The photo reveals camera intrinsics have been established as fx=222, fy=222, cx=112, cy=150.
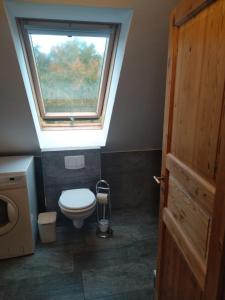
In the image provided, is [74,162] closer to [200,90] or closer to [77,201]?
[77,201]

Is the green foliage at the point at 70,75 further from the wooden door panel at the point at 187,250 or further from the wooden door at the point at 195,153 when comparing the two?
the wooden door panel at the point at 187,250

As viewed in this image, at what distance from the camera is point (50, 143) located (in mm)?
2686

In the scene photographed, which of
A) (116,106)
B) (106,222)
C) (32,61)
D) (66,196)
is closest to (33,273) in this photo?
(66,196)

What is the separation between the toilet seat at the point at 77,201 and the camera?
2.18 metres

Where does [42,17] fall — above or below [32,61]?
above

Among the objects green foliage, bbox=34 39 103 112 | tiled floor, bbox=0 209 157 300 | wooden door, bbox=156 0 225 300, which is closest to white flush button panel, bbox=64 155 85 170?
green foliage, bbox=34 39 103 112

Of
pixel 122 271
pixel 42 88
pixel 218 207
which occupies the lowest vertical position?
pixel 122 271

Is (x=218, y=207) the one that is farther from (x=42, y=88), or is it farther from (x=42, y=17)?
(x=42, y=88)

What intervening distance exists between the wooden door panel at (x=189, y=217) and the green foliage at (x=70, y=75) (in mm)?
1635

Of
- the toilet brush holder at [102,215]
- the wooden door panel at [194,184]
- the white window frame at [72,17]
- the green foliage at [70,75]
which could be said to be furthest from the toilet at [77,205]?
the wooden door panel at [194,184]

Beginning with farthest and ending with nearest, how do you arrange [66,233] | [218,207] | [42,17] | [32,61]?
[66,233]
[32,61]
[42,17]
[218,207]

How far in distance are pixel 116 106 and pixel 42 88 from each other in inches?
34.6

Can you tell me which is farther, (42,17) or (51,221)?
(51,221)

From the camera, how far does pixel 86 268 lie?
80.4 inches
